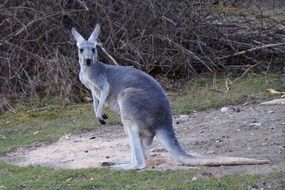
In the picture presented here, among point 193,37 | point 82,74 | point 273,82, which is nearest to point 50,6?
point 193,37

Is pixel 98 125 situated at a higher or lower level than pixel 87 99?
higher

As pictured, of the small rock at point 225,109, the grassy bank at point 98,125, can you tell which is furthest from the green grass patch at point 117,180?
the small rock at point 225,109

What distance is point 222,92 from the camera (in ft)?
35.0

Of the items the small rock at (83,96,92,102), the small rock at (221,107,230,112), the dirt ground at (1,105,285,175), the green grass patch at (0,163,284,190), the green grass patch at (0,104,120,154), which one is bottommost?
the small rock at (83,96,92,102)

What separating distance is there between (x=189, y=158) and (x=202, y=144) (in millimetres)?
1221

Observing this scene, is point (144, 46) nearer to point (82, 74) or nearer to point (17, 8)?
point (17, 8)

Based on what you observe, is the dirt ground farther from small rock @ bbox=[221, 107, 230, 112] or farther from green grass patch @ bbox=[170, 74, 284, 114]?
green grass patch @ bbox=[170, 74, 284, 114]

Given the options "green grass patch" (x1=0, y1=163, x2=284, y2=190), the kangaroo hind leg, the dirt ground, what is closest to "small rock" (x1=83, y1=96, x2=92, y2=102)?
the dirt ground

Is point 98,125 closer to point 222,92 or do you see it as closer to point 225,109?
point 225,109

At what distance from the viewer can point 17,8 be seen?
11.1 meters

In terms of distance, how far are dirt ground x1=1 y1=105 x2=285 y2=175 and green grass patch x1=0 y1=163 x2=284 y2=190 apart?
24 cm

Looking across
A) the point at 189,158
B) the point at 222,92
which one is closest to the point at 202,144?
the point at 189,158

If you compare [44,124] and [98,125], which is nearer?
[98,125]

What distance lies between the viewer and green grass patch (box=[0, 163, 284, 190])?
222 inches
